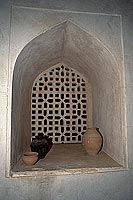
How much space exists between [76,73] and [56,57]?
1.77 ft

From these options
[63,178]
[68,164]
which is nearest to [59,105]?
[68,164]

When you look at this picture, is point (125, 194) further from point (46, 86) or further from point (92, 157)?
point (46, 86)

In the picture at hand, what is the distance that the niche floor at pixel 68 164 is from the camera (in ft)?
6.50

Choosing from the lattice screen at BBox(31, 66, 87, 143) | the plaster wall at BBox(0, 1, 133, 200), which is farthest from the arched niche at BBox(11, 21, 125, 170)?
the lattice screen at BBox(31, 66, 87, 143)

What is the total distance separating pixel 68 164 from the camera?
85.9 inches

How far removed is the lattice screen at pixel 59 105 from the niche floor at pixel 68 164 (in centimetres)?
55

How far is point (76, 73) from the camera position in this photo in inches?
132

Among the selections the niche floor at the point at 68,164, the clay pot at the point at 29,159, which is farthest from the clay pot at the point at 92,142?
the clay pot at the point at 29,159

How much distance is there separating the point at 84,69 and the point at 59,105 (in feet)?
2.34

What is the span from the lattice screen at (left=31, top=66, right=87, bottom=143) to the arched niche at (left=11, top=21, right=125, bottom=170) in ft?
0.86

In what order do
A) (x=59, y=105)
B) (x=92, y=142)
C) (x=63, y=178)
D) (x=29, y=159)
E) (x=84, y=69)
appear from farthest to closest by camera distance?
(x=59, y=105)
(x=84, y=69)
(x=92, y=142)
(x=29, y=159)
(x=63, y=178)

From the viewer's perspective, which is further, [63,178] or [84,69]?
[84,69]

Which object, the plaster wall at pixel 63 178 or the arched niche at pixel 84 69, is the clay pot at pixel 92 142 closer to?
the arched niche at pixel 84 69

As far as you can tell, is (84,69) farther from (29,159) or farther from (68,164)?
(29,159)
